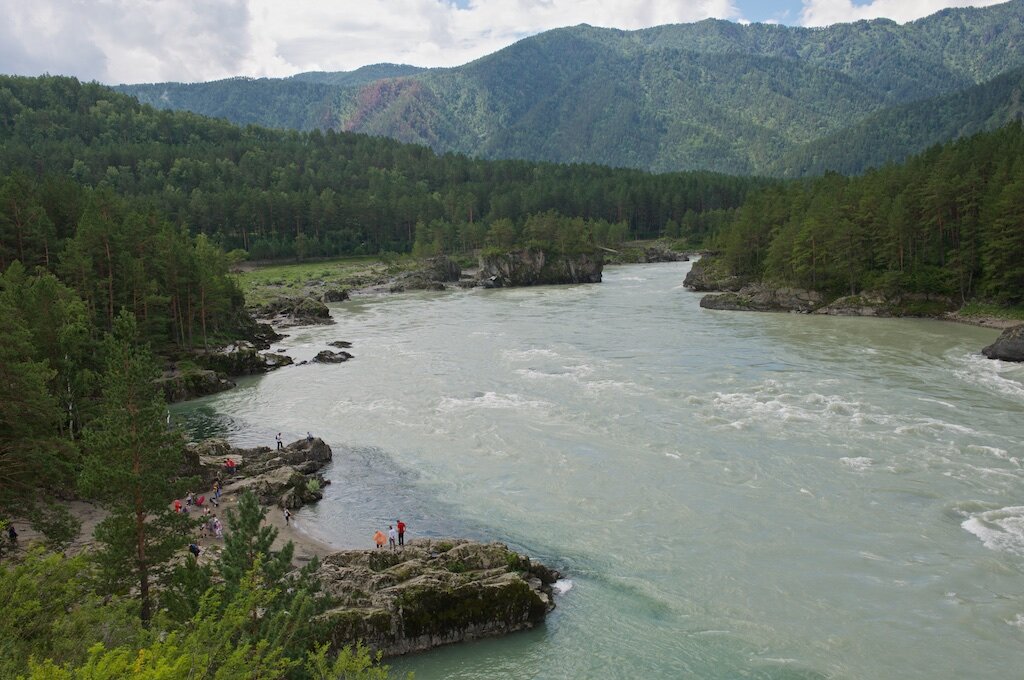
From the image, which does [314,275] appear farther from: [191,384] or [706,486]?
[706,486]

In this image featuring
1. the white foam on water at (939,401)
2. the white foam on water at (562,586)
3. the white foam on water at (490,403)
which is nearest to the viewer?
the white foam on water at (562,586)

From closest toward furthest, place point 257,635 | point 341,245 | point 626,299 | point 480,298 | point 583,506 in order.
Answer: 1. point 257,635
2. point 583,506
3. point 626,299
4. point 480,298
5. point 341,245

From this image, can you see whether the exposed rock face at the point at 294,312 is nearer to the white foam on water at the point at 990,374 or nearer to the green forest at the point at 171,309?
the green forest at the point at 171,309

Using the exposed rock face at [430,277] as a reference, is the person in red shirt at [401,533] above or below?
below

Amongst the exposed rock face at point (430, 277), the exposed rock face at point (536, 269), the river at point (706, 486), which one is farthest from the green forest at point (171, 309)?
the exposed rock face at point (430, 277)

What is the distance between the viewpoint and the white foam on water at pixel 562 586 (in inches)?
1026

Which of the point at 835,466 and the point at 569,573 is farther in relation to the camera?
the point at 835,466

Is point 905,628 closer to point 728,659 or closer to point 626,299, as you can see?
point 728,659

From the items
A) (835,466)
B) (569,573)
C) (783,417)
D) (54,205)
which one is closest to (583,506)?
(569,573)

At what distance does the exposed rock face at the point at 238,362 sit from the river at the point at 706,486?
3834 millimetres

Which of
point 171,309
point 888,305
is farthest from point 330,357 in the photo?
point 888,305

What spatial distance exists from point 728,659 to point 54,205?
275 ft

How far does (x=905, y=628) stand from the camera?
2300 centimetres

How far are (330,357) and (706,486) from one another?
151 ft
